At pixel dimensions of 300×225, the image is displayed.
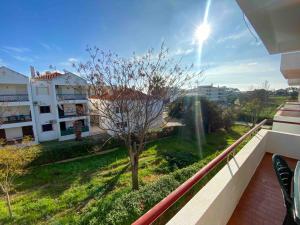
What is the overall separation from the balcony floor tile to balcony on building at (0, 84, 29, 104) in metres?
18.2

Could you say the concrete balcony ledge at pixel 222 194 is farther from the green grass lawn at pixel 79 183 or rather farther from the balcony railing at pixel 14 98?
the balcony railing at pixel 14 98

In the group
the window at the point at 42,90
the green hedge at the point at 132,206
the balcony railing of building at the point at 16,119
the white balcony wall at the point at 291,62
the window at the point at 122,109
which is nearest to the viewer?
the green hedge at the point at 132,206

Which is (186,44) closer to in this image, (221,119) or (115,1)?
(115,1)

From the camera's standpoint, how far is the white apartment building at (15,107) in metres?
15.0

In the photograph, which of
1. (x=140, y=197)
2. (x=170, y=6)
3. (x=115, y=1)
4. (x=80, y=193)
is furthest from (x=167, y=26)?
(x=80, y=193)

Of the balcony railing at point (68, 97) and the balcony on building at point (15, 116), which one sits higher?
the balcony railing at point (68, 97)

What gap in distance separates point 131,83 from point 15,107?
1361cm

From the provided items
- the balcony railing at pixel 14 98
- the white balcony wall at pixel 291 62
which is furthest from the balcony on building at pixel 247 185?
the balcony railing at pixel 14 98

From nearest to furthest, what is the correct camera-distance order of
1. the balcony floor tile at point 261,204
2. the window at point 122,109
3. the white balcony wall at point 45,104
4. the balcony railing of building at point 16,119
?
the balcony floor tile at point 261,204
the window at point 122,109
the balcony railing of building at point 16,119
the white balcony wall at point 45,104

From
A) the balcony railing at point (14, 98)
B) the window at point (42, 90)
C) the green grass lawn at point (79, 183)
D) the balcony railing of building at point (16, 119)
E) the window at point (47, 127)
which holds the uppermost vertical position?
the window at point (42, 90)

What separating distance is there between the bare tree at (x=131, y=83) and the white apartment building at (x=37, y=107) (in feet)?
23.0

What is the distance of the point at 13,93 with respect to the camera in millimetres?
16000

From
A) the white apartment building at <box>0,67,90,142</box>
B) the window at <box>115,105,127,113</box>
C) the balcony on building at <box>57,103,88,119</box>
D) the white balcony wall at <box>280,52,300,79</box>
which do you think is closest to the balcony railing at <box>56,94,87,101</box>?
the white apartment building at <box>0,67,90,142</box>

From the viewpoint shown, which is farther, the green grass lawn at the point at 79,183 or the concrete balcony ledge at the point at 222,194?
the green grass lawn at the point at 79,183
